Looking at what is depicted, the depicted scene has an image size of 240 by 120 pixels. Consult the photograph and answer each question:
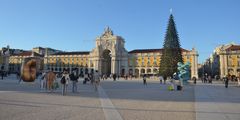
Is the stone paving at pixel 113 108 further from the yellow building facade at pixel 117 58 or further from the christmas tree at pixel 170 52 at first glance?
the yellow building facade at pixel 117 58

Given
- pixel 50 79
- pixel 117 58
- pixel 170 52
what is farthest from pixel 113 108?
pixel 117 58

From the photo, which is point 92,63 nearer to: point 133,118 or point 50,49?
point 50,49

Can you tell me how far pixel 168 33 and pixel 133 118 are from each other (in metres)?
53.6

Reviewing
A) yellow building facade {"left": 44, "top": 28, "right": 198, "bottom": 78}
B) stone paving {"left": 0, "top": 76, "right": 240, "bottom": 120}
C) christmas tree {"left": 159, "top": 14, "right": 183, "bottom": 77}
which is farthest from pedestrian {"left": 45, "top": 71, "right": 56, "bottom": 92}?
yellow building facade {"left": 44, "top": 28, "right": 198, "bottom": 78}

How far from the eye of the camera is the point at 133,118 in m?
7.20

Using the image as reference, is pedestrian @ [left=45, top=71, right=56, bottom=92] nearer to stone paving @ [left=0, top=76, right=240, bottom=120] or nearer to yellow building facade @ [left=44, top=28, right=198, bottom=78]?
stone paving @ [left=0, top=76, right=240, bottom=120]

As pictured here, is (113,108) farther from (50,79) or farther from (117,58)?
(117,58)

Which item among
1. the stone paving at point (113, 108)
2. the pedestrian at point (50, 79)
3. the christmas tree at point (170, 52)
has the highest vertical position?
the christmas tree at point (170, 52)

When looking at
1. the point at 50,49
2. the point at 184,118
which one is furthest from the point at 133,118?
the point at 50,49

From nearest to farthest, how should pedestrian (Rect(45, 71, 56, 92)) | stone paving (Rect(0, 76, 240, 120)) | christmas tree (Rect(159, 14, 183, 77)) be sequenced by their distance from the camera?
stone paving (Rect(0, 76, 240, 120)) → pedestrian (Rect(45, 71, 56, 92)) → christmas tree (Rect(159, 14, 183, 77))

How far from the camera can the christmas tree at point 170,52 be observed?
5531 centimetres

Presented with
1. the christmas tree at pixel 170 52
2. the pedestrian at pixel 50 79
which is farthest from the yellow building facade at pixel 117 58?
the pedestrian at pixel 50 79

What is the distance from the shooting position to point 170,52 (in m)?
57.3

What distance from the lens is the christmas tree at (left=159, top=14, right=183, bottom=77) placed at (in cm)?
5531
